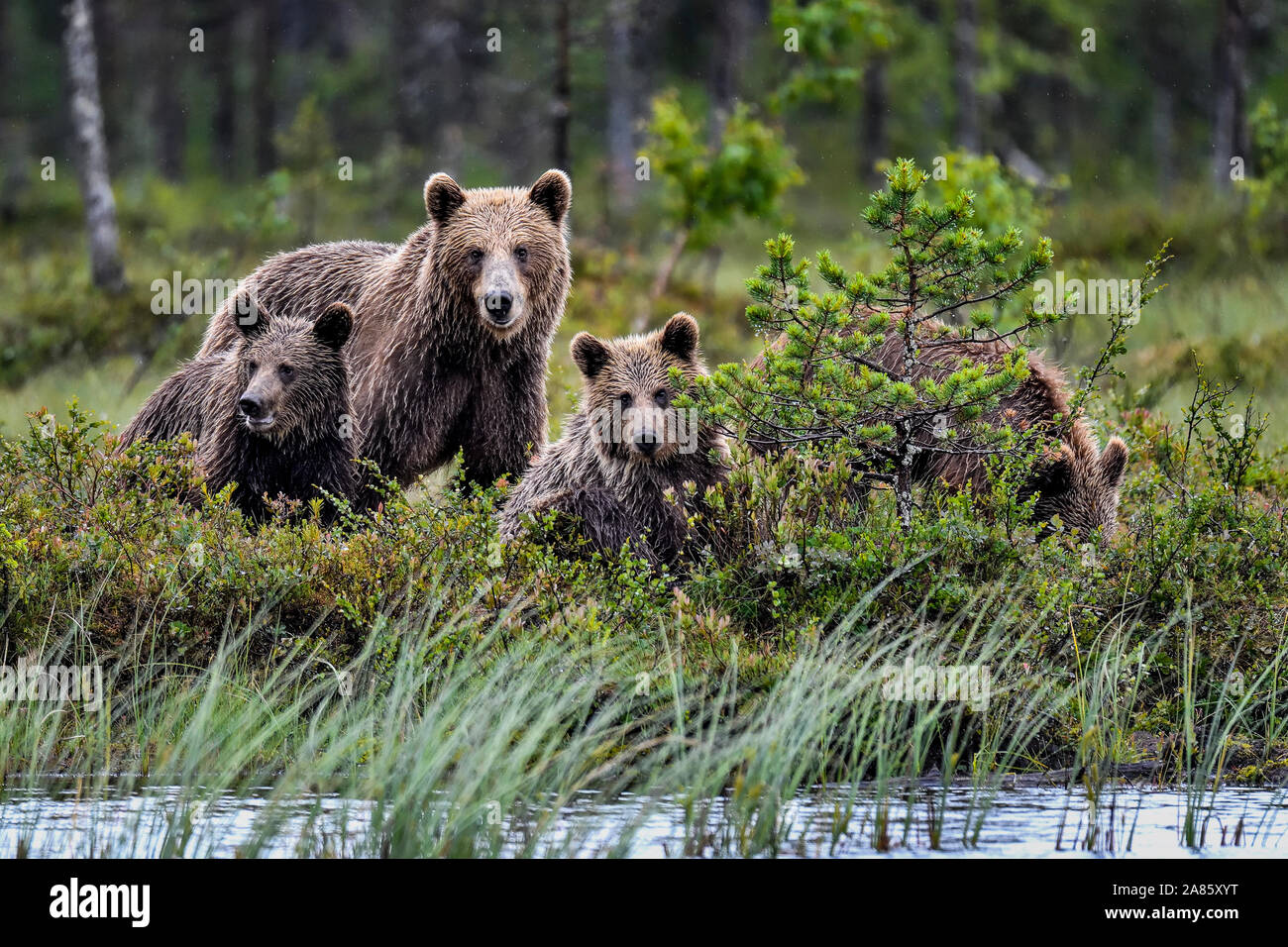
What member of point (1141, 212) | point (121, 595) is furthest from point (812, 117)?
point (121, 595)

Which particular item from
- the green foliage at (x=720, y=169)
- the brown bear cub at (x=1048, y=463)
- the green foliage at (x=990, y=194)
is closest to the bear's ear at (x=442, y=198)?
the brown bear cub at (x=1048, y=463)

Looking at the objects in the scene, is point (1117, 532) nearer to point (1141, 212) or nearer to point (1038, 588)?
point (1038, 588)

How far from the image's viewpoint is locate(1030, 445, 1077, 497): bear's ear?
7949mm

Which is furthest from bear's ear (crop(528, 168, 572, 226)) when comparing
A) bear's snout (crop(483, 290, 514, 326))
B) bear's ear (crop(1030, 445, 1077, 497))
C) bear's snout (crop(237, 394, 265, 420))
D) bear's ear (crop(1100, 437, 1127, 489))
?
bear's ear (crop(1100, 437, 1127, 489))

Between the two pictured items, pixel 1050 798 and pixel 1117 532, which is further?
pixel 1117 532

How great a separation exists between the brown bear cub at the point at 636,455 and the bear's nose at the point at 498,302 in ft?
1.66

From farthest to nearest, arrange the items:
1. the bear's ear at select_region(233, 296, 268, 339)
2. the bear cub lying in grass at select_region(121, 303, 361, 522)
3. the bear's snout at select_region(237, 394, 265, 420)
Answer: the bear's ear at select_region(233, 296, 268, 339), the bear cub lying in grass at select_region(121, 303, 361, 522), the bear's snout at select_region(237, 394, 265, 420)

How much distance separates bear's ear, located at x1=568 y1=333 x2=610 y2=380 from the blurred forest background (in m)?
0.90

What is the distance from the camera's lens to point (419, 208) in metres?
34.0

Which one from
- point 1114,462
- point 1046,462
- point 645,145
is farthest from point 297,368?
point 645,145

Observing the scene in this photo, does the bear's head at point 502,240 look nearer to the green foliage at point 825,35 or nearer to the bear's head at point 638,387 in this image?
the bear's head at point 638,387

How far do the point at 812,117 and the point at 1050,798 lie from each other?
39.9m

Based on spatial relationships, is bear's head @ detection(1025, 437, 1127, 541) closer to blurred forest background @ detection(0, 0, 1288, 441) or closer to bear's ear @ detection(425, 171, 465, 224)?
blurred forest background @ detection(0, 0, 1288, 441)

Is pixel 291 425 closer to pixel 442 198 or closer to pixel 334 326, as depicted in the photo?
pixel 334 326
